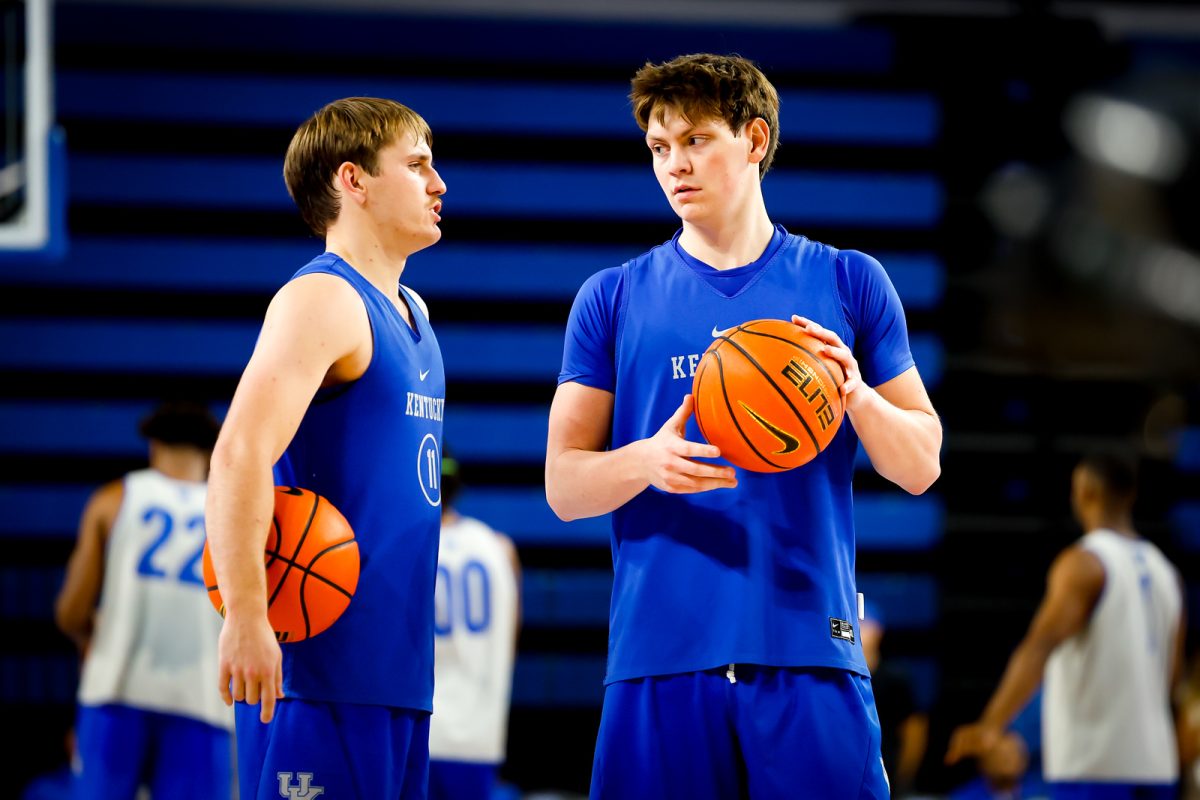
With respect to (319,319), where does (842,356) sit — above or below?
below

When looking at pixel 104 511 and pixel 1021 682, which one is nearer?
pixel 1021 682

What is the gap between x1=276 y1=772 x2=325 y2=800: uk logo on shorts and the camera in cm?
299

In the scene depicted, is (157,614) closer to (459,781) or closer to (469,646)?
(469,646)

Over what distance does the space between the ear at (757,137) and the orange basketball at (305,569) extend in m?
1.16

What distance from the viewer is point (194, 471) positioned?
656cm

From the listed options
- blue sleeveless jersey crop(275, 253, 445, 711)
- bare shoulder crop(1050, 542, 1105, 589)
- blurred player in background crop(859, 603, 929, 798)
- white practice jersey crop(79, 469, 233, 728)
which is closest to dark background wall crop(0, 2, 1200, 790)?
blurred player in background crop(859, 603, 929, 798)

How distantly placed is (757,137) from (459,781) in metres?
3.73

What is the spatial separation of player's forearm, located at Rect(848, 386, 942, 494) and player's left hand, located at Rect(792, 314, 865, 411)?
1cm

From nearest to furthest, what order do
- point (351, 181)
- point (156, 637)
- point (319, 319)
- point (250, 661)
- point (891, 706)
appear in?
point (250, 661) < point (319, 319) < point (351, 181) < point (156, 637) < point (891, 706)

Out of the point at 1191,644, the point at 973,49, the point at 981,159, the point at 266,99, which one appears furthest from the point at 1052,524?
the point at 266,99

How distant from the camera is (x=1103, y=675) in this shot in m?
6.37

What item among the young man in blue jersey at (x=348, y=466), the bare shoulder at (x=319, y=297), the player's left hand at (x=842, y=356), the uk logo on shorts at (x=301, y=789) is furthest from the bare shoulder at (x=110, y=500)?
the player's left hand at (x=842, y=356)

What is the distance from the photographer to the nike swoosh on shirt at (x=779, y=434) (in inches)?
113

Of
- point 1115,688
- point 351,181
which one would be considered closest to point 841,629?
point 351,181
